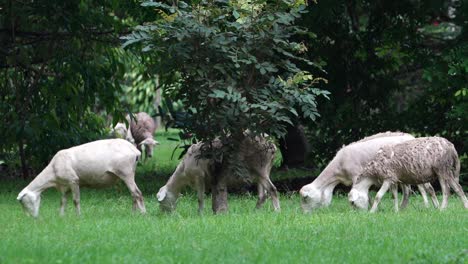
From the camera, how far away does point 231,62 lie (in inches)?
574

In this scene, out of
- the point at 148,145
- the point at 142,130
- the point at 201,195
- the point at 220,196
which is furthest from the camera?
the point at 142,130

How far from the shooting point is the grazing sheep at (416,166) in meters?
14.9

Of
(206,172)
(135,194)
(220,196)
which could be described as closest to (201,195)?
(206,172)

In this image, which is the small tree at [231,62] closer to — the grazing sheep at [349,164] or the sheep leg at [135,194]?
the sheep leg at [135,194]

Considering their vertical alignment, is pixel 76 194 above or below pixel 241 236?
below

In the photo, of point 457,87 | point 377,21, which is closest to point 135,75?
point 377,21

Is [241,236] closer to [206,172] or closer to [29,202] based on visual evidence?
[206,172]

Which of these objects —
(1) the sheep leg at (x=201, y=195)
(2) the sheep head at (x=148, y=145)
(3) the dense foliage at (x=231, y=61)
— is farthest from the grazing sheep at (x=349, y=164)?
(2) the sheep head at (x=148, y=145)

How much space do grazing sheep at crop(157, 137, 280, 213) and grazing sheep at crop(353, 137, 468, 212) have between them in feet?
5.15

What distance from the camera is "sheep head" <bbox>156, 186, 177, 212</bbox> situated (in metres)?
15.7

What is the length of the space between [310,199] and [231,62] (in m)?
2.45

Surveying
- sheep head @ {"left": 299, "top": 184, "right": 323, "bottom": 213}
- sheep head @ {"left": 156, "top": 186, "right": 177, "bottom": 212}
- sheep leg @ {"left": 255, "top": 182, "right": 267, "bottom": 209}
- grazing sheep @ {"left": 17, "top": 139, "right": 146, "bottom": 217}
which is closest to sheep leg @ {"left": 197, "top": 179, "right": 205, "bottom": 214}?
sheep head @ {"left": 156, "top": 186, "right": 177, "bottom": 212}

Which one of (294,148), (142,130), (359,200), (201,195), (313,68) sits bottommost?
(142,130)

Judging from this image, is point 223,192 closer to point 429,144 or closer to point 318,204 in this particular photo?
point 318,204
